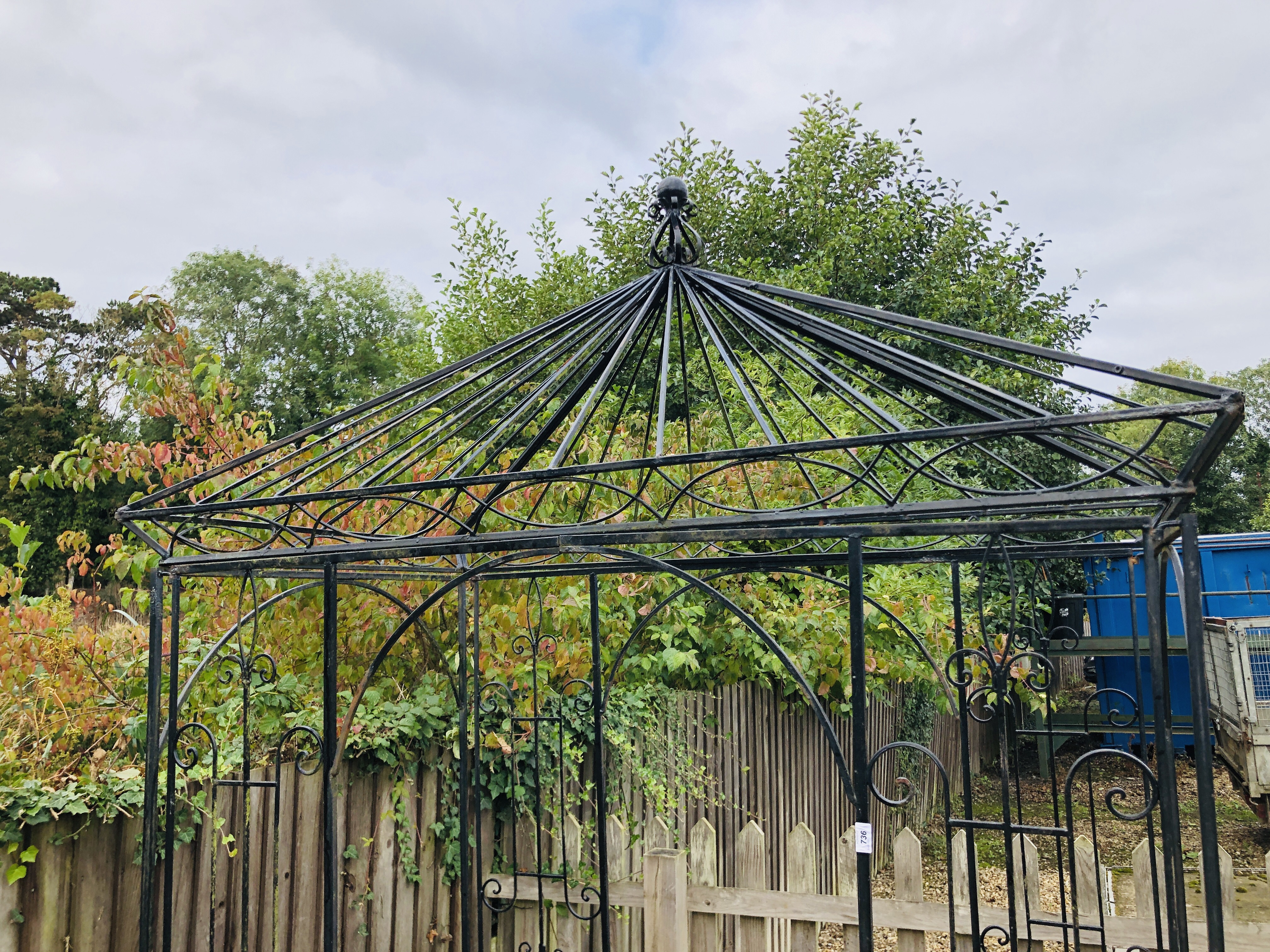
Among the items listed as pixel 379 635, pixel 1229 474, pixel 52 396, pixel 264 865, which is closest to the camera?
pixel 264 865

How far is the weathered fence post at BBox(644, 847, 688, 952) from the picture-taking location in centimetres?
313

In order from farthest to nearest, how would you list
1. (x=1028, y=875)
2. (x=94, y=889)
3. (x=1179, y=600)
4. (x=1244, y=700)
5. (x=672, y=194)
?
(x=1179, y=600)
(x=1244, y=700)
(x=1028, y=875)
(x=672, y=194)
(x=94, y=889)

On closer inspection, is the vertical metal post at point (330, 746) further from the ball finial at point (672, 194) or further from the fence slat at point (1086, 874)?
the fence slat at point (1086, 874)

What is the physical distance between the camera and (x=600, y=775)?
3.38m

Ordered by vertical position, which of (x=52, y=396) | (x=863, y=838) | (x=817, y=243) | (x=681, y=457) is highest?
(x=52, y=396)

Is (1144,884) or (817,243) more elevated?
(817,243)

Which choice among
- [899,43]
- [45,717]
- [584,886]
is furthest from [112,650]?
[899,43]

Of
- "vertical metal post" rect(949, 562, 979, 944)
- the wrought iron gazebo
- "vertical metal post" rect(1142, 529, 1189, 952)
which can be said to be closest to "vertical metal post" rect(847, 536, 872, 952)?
the wrought iron gazebo

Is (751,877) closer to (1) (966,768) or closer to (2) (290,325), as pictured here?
(1) (966,768)

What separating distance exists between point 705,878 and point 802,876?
15.3 inches

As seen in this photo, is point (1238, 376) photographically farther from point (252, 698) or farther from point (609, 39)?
point (252, 698)

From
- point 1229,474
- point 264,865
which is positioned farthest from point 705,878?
point 1229,474

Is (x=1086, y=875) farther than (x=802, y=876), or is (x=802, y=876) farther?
(x=802, y=876)

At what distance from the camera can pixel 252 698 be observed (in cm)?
320
